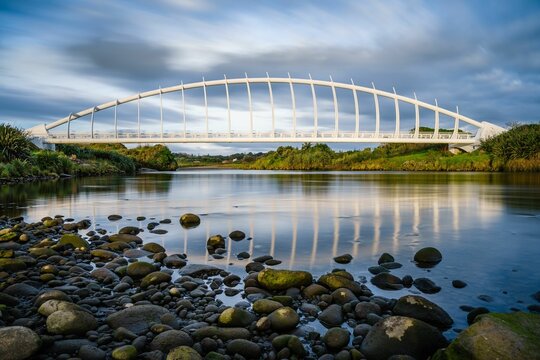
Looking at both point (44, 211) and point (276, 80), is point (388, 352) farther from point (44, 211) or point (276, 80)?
point (276, 80)

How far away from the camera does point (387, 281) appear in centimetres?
687

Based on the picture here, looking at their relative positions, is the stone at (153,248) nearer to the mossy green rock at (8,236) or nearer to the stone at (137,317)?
the mossy green rock at (8,236)

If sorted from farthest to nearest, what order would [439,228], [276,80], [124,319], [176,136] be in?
[276,80] → [176,136] → [439,228] → [124,319]

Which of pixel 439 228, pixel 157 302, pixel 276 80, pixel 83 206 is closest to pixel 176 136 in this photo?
pixel 276 80

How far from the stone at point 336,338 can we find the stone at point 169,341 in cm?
152

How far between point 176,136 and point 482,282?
7220cm

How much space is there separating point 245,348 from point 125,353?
4.06 ft

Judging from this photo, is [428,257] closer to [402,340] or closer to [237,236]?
[402,340]

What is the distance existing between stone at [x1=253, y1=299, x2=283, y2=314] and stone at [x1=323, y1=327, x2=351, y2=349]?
97cm

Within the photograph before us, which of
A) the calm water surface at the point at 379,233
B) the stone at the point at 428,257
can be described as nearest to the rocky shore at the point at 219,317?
the calm water surface at the point at 379,233

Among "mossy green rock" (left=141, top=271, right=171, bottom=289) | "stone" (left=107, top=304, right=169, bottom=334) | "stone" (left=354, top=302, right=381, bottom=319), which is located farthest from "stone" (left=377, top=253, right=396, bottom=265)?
"stone" (left=107, top=304, right=169, bottom=334)

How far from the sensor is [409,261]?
8609 mm

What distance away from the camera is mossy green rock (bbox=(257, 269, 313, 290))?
652 centimetres

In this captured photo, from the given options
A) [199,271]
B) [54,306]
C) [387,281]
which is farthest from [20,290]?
[387,281]
